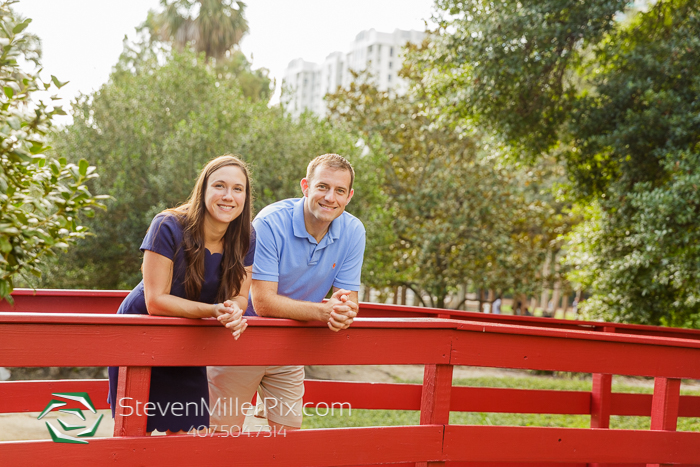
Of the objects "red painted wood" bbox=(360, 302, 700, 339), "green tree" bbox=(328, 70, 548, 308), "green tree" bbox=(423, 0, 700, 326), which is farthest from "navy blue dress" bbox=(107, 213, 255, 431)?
"green tree" bbox=(328, 70, 548, 308)

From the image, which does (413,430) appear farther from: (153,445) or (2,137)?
(2,137)

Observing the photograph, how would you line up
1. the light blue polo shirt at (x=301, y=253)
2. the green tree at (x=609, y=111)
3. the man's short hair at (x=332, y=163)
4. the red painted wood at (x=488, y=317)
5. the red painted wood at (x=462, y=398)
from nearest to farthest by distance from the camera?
1. the light blue polo shirt at (x=301, y=253)
2. the man's short hair at (x=332, y=163)
3. the red painted wood at (x=462, y=398)
4. the red painted wood at (x=488, y=317)
5. the green tree at (x=609, y=111)

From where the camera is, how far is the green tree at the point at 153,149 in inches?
430

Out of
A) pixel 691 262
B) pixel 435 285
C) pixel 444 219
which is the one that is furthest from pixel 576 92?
pixel 435 285

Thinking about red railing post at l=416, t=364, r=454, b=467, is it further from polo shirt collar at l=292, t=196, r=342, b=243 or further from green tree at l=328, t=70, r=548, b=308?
green tree at l=328, t=70, r=548, b=308

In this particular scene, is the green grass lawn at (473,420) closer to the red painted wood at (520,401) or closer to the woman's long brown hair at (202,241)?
the red painted wood at (520,401)

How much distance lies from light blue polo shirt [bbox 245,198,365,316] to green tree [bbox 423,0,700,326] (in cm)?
601

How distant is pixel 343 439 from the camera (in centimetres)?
261

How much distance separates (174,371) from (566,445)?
1.90 m

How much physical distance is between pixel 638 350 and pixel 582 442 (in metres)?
0.55

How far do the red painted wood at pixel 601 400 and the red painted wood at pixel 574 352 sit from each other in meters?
1.20

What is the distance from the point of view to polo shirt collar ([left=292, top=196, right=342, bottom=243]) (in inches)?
121

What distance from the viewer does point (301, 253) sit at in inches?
122

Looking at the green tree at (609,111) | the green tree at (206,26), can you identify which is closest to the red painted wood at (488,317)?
the green tree at (609,111)
